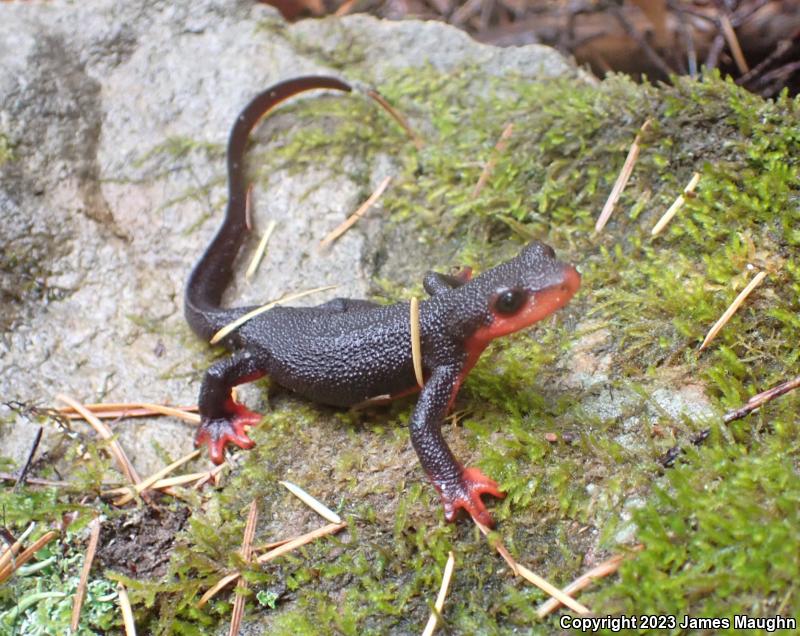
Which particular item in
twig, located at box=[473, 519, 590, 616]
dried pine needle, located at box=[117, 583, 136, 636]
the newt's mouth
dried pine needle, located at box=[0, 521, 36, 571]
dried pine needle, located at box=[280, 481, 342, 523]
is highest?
the newt's mouth

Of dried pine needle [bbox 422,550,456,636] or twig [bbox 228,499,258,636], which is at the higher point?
dried pine needle [bbox 422,550,456,636]

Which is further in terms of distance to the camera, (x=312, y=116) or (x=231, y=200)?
(x=312, y=116)

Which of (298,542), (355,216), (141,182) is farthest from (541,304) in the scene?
(141,182)

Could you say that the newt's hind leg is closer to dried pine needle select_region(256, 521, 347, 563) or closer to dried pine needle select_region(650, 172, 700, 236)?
dried pine needle select_region(256, 521, 347, 563)

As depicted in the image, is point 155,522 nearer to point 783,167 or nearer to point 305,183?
point 305,183

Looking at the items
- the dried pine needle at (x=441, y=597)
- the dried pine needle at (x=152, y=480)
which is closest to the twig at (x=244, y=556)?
the dried pine needle at (x=152, y=480)

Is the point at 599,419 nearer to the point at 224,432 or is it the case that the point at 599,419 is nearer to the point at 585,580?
the point at 585,580

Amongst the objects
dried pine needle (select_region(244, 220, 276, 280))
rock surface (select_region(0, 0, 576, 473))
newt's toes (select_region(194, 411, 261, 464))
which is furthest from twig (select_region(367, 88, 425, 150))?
newt's toes (select_region(194, 411, 261, 464))

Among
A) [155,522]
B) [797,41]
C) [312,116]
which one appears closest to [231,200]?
[312,116]
